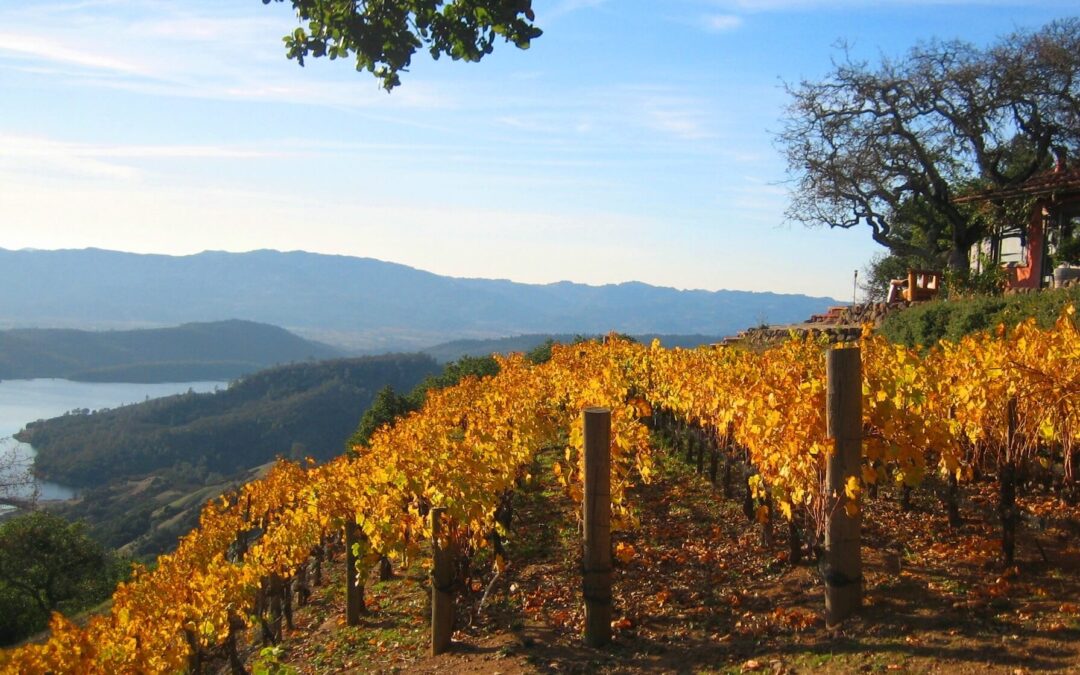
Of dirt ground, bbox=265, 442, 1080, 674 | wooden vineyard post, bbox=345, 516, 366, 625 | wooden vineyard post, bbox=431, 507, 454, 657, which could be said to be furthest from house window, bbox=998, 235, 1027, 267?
wooden vineyard post, bbox=431, 507, 454, 657

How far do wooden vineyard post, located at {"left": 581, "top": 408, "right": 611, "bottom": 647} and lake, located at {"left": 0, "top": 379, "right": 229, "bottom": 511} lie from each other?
455ft

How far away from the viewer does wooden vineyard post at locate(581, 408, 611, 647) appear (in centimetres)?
531

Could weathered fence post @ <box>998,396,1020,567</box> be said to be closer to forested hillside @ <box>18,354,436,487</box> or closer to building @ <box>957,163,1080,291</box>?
building @ <box>957,163,1080,291</box>

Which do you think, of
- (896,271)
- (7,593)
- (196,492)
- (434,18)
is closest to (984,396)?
(434,18)

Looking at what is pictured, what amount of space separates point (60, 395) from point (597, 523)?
187 m

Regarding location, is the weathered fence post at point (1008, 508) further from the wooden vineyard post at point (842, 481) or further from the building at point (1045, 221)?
the building at point (1045, 221)

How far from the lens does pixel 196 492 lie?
70000 mm

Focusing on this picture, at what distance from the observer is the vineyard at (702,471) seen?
5.10m

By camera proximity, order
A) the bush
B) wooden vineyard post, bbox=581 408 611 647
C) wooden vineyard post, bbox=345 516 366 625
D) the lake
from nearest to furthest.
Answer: wooden vineyard post, bbox=581 408 611 647, wooden vineyard post, bbox=345 516 366 625, the bush, the lake

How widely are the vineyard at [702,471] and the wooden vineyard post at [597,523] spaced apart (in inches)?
5.7

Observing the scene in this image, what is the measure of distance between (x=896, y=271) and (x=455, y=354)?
170 metres

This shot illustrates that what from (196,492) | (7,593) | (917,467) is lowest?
(196,492)

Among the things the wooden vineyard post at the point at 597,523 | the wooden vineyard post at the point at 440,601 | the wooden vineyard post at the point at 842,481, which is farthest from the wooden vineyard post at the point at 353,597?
the wooden vineyard post at the point at 842,481

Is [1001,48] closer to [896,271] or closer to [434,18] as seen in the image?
[896,271]
